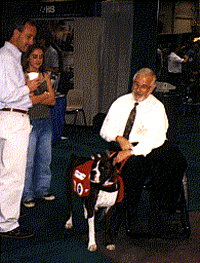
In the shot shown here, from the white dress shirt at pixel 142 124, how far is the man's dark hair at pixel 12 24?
2.95ft

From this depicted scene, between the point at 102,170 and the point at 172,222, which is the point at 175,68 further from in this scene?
the point at 102,170

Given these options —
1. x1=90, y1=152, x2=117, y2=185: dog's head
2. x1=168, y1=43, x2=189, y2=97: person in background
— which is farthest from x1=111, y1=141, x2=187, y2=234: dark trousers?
x1=168, y1=43, x2=189, y2=97: person in background

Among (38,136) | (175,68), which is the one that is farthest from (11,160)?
(175,68)

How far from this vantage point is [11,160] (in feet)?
8.64

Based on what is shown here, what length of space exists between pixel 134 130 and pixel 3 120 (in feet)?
3.14

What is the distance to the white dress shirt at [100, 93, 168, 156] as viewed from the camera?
280 cm

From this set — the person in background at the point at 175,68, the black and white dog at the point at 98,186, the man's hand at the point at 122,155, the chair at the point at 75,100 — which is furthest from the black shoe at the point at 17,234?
the person in background at the point at 175,68

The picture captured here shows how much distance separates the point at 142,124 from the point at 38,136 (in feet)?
3.38

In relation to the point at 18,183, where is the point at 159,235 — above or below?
below

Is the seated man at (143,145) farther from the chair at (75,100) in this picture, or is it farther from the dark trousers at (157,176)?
the chair at (75,100)

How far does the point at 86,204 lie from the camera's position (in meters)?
2.57

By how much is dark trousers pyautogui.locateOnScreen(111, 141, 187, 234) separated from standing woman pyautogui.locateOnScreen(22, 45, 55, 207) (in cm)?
94

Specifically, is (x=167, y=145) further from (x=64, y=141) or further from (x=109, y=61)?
(x=109, y=61)

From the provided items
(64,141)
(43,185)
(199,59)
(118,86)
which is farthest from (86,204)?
(199,59)
